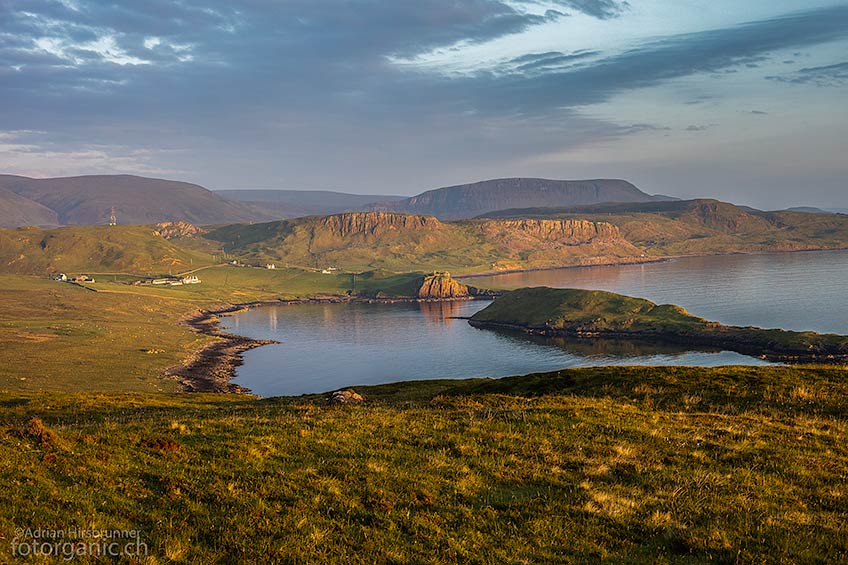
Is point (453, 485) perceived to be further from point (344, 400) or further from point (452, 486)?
point (344, 400)

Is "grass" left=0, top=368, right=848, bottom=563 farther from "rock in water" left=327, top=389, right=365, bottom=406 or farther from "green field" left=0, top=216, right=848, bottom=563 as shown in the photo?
"rock in water" left=327, top=389, right=365, bottom=406

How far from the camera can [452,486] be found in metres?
19.3

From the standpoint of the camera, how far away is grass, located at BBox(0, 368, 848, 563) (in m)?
15.3

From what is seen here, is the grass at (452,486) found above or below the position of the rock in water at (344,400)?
above

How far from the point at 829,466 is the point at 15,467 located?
1029 inches

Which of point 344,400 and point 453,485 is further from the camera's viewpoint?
point 344,400

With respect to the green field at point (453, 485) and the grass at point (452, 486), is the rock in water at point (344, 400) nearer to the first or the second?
the green field at point (453, 485)

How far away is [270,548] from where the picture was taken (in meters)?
14.8

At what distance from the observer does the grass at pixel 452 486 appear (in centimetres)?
1530

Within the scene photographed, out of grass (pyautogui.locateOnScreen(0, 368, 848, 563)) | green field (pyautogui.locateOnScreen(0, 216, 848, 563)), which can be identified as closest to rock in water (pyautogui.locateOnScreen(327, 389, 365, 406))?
green field (pyautogui.locateOnScreen(0, 216, 848, 563))

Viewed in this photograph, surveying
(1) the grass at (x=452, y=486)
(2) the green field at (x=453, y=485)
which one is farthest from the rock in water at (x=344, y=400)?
(1) the grass at (x=452, y=486)

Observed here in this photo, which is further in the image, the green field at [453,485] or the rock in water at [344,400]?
the rock in water at [344,400]

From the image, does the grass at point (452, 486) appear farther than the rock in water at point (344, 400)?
No

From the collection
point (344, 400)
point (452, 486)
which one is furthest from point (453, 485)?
point (344, 400)
